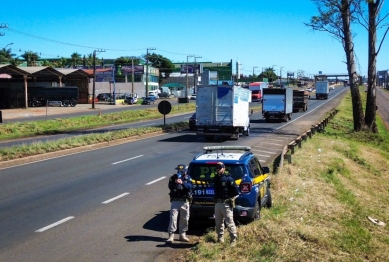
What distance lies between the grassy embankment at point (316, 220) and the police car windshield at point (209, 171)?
40.9 inches

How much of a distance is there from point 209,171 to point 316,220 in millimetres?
2646

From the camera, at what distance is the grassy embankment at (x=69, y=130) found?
2286 centimetres

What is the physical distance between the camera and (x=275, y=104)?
4831 centimetres

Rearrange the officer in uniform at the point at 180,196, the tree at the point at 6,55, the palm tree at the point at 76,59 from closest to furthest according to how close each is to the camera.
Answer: the officer in uniform at the point at 180,196 < the tree at the point at 6,55 < the palm tree at the point at 76,59

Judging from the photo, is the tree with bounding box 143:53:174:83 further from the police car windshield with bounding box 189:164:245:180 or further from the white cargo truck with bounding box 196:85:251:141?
the police car windshield with bounding box 189:164:245:180

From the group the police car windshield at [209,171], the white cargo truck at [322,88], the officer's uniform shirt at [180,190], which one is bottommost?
the officer's uniform shirt at [180,190]

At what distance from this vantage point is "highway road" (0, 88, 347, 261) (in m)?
9.31

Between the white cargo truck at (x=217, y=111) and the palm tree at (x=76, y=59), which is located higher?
the palm tree at (x=76, y=59)

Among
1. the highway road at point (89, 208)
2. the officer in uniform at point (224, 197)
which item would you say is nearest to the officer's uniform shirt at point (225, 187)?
the officer in uniform at point (224, 197)

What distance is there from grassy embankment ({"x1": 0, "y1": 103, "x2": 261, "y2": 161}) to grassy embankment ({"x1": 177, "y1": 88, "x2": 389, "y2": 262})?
435 inches

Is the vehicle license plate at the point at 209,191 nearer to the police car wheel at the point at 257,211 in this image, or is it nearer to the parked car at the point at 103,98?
the police car wheel at the point at 257,211

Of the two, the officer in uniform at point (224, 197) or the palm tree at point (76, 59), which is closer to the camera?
the officer in uniform at point (224, 197)

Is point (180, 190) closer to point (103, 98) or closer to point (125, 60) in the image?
point (103, 98)

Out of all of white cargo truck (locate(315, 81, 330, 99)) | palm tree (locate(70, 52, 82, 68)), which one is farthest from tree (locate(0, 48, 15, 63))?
white cargo truck (locate(315, 81, 330, 99))
